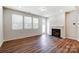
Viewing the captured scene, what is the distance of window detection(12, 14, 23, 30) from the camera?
7.36 meters

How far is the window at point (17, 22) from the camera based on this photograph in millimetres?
7357

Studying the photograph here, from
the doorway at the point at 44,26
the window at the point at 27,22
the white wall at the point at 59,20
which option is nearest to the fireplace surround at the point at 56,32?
the white wall at the point at 59,20

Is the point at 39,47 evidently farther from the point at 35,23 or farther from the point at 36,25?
the point at 36,25

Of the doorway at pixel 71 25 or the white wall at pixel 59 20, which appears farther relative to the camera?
the white wall at pixel 59 20

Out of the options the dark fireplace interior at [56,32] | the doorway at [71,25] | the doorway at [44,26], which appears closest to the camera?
the doorway at [71,25]

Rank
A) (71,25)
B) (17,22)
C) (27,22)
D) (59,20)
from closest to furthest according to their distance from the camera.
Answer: (17,22)
(71,25)
(27,22)
(59,20)

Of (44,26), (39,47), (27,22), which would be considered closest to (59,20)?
(27,22)

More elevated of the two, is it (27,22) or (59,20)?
(59,20)

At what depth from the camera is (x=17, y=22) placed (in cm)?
776

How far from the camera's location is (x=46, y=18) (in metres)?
12.4

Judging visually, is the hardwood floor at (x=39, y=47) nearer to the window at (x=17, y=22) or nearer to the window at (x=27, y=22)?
the window at (x=17, y=22)

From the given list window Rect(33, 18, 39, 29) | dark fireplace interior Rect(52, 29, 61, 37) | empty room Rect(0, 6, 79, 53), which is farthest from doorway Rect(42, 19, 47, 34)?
dark fireplace interior Rect(52, 29, 61, 37)

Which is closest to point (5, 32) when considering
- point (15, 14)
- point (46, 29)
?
point (15, 14)

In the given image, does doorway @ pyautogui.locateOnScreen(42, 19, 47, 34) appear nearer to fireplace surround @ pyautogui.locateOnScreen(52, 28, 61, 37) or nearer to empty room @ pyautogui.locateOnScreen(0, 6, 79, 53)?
empty room @ pyautogui.locateOnScreen(0, 6, 79, 53)
